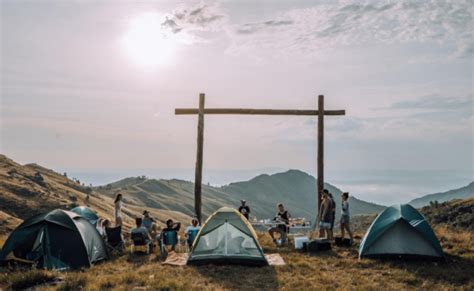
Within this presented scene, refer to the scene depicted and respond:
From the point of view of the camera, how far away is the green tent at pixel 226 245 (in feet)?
51.7

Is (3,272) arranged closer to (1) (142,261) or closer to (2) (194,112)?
(1) (142,261)

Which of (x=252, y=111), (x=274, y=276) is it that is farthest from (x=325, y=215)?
(x=252, y=111)

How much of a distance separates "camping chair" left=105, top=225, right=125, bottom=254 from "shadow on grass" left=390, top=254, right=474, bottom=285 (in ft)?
33.2

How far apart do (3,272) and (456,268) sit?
14026 mm

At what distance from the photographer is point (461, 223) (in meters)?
49.6

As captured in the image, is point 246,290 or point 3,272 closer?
point 246,290

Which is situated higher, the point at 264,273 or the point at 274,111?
the point at 274,111

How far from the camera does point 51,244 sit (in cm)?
1587

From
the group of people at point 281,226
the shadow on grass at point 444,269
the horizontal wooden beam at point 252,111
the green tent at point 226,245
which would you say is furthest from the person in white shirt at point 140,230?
the shadow on grass at point 444,269

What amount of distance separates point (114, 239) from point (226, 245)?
5.23 m

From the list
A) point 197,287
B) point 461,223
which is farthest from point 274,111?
point 461,223

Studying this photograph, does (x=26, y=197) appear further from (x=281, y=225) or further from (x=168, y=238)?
(x=281, y=225)

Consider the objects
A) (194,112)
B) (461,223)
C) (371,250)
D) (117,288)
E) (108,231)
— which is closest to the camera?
(117,288)

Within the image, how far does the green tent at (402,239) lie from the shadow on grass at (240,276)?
3959mm
